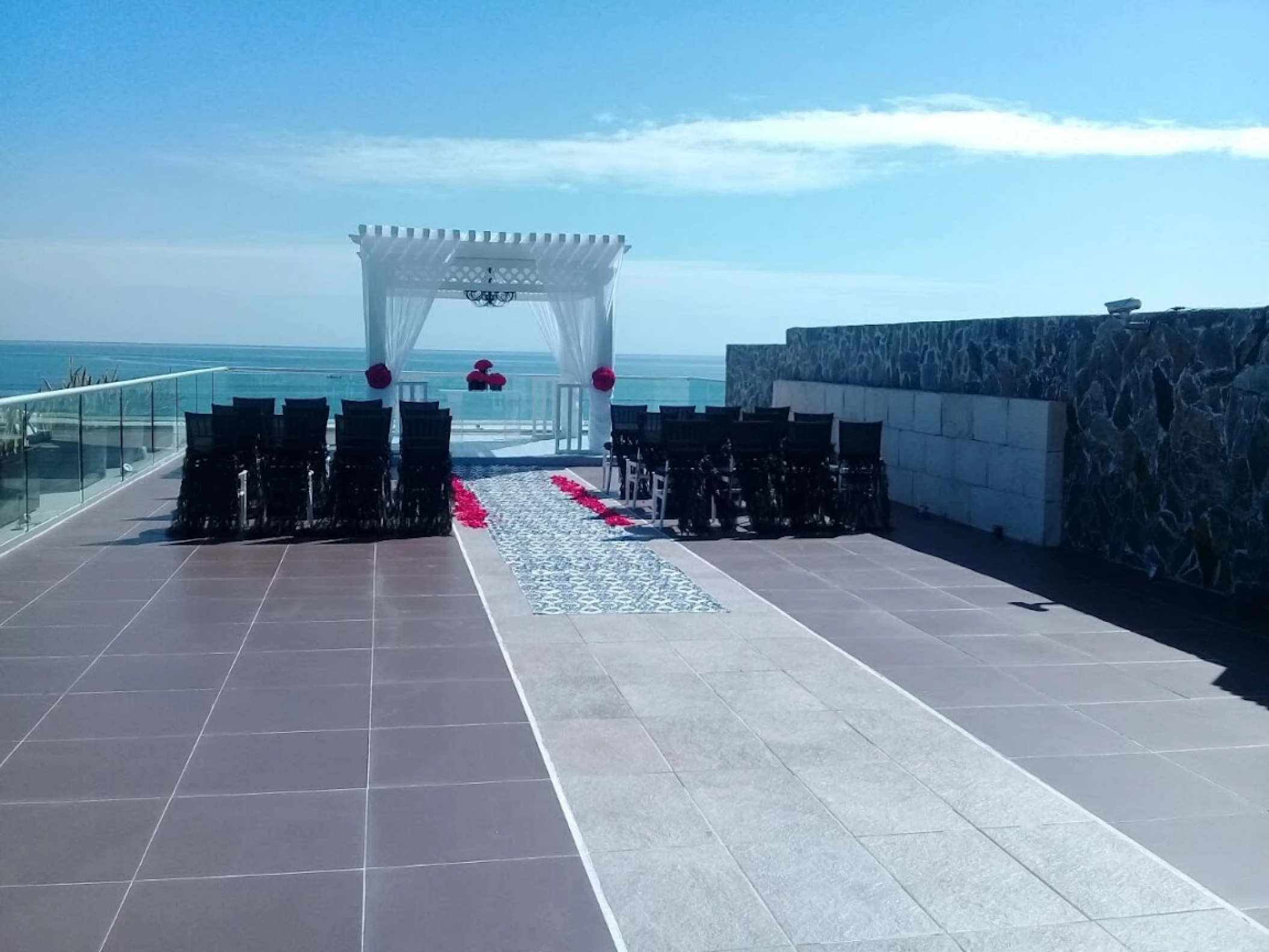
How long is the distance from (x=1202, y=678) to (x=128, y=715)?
15.3ft

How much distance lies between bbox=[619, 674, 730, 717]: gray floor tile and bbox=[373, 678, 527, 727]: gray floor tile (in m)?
0.49

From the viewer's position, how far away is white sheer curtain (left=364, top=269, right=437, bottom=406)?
15.0 meters

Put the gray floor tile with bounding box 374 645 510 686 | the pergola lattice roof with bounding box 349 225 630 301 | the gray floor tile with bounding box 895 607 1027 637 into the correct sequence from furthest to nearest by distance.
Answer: the pergola lattice roof with bounding box 349 225 630 301 < the gray floor tile with bounding box 895 607 1027 637 < the gray floor tile with bounding box 374 645 510 686

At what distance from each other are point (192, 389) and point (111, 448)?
409cm

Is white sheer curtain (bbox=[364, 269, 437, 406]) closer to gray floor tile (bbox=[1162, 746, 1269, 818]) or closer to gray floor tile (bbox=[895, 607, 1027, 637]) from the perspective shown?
gray floor tile (bbox=[895, 607, 1027, 637])

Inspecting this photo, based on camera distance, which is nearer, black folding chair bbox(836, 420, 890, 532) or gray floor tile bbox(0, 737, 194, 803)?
gray floor tile bbox(0, 737, 194, 803)

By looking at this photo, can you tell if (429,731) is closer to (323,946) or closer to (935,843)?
(323,946)

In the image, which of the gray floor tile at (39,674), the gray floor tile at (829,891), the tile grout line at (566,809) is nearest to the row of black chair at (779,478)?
the tile grout line at (566,809)

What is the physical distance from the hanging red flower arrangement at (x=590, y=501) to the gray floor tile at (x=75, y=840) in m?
6.46

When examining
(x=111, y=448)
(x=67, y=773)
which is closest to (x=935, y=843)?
(x=67, y=773)

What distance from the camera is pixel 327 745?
4.43m

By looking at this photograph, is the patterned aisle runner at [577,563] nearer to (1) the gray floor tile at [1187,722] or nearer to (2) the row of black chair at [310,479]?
(2) the row of black chair at [310,479]

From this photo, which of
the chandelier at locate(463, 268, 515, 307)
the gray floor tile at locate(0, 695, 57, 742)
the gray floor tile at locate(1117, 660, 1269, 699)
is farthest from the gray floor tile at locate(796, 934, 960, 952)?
the chandelier at locate(463, 268, 515, 307)

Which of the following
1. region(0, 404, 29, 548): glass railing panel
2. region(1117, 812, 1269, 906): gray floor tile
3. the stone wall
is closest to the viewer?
region(1117, 812, 1269, 906): gray floor tile
